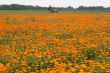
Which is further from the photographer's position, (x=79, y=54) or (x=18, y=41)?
(x=18, y=41)

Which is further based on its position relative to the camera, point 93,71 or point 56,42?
point 56,42

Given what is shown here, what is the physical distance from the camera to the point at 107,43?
450 inches

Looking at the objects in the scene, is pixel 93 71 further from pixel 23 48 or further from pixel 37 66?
pixel 23 48

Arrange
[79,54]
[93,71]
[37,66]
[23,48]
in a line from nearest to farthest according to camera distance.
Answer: [93,71] → [37,66] → [79,54] → [23,48]

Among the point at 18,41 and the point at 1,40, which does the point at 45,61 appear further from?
the point at 1,40

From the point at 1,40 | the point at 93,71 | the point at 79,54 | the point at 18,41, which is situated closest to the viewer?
the point at 93,71

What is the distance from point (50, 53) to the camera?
377 inches

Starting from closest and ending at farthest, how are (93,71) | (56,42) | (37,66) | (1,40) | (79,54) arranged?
1. (93,71)
2. (37,66)
3. (79,54)
4. (56,42)
5. (1,40)

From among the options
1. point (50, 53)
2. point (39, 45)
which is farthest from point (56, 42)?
point (50, 53)

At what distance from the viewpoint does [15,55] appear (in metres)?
9.60

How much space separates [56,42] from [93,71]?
4.92m

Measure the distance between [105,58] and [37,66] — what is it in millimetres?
1796

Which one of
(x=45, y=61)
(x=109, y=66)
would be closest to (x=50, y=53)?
(x=45, y=61)

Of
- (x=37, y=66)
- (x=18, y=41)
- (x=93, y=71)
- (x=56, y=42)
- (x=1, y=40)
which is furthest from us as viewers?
(x=1, y=40)
